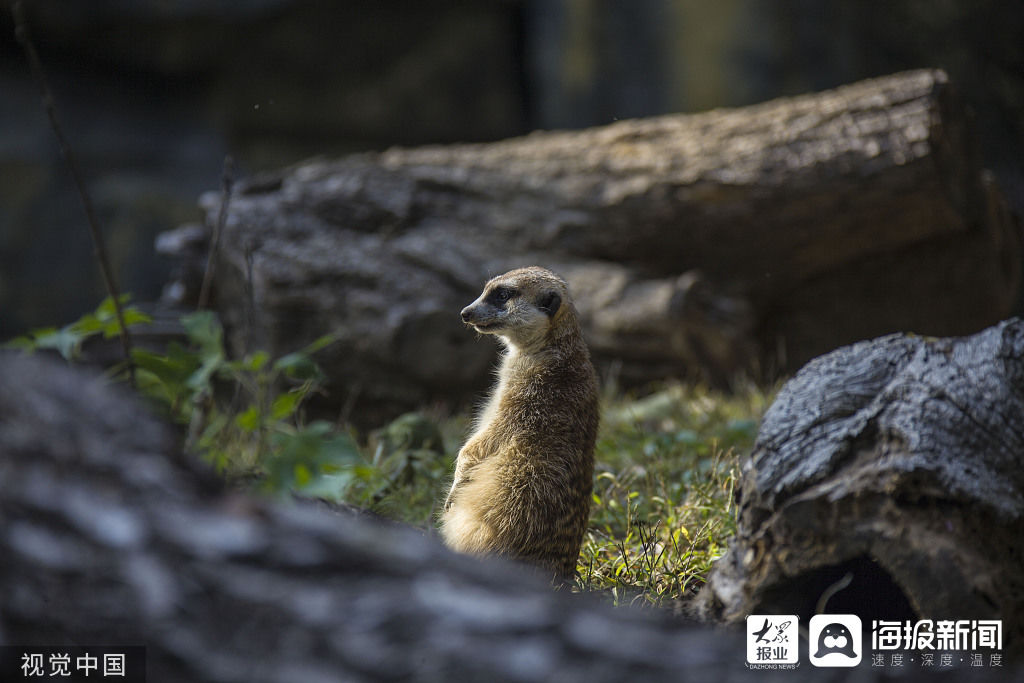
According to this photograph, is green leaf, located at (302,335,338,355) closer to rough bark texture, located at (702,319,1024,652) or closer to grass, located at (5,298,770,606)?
grass, located at (5,298,770,606)

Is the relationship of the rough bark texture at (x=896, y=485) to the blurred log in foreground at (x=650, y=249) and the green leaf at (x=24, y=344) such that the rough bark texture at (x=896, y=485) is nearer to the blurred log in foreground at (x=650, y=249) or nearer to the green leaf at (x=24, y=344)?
the blurred log in foreground at (x=650, y=249)

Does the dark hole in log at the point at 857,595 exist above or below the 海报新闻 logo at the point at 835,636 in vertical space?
above

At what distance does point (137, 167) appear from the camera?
364 inches

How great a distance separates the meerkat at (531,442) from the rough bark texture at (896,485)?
0.45 meters

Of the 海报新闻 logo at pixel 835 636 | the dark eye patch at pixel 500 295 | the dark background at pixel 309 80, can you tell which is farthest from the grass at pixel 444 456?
the dark background at pixel 309 80

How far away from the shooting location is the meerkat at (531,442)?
229 centimetres

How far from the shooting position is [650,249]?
472cm

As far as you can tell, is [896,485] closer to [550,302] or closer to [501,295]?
[550,302]

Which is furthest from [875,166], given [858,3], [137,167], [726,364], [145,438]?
[137,167]

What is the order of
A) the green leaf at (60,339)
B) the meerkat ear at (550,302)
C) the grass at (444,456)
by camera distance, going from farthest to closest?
the green leaf at (60,339)
the meerkat ear at (550,302)
the grass at (444,456)

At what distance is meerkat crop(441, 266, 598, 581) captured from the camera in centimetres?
229

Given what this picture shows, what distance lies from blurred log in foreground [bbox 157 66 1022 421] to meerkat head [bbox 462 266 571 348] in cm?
166

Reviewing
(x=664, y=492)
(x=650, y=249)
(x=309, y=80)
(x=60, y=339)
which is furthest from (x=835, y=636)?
(x=309, y=80)

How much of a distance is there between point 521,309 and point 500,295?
4.0 inches
